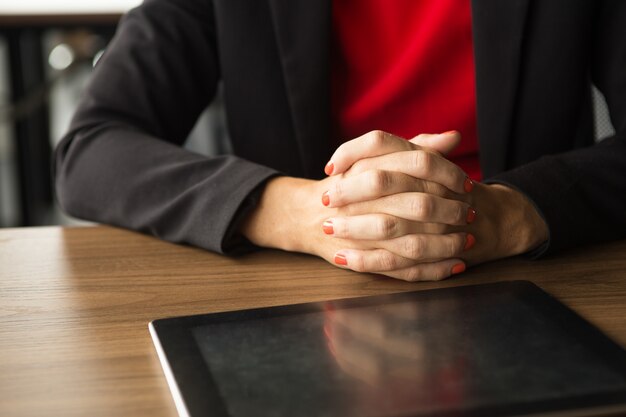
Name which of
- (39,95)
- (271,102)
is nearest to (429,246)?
(271,102)

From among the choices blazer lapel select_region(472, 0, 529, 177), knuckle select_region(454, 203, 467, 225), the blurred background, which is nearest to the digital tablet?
knuckle select_region(454, 203, 467, 225)

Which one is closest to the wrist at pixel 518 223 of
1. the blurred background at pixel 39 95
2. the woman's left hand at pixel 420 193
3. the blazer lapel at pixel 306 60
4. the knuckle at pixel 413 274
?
the woman's left hand at pixel 420 193

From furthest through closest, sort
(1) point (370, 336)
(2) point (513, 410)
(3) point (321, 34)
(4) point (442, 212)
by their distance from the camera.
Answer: (3) point (321, 34) < (4) point (442, 212) < (1) point (370, 336) < (2) point (513, 410)

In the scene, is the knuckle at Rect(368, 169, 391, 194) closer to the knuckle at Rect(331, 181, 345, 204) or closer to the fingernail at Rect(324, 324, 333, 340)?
the knuckle at Rect(331, 181, 345, 204)

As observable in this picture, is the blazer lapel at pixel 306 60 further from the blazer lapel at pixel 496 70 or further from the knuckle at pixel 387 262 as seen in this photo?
the knuckle at pixel 387 262

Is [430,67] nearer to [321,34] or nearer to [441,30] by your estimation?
[441,30]

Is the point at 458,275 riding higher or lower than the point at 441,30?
lower

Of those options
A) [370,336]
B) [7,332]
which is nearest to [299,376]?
[370,336]

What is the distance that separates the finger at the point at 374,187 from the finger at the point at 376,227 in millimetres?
19

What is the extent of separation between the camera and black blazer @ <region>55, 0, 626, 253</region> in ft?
2.96

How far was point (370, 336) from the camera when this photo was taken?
58 cm

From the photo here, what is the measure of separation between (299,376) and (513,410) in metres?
0.13

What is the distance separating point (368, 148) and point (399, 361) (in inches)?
11.7

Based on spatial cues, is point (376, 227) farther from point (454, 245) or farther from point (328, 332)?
point (328, 332)
